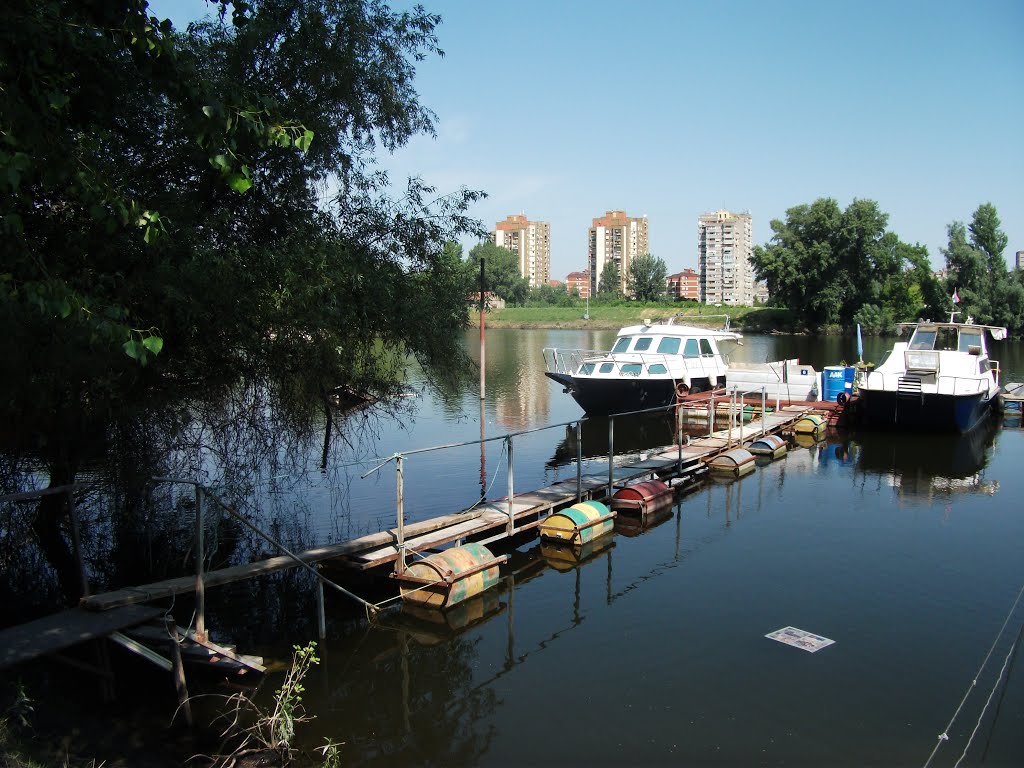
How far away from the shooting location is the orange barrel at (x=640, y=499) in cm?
1410

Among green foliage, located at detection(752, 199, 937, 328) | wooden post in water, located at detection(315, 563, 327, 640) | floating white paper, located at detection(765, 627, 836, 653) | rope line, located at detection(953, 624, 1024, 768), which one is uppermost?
green foliage, located at detection(752, 199, 937, 328)

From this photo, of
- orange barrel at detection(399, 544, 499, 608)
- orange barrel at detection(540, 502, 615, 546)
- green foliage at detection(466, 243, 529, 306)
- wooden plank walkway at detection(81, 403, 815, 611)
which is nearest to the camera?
wooden plank walkway at detection(81, 403, 815, 611)

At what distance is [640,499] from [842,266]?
67.9m

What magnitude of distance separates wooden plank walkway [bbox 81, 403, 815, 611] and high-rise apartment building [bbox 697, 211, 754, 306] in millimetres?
174343

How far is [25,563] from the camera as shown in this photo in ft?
33.4

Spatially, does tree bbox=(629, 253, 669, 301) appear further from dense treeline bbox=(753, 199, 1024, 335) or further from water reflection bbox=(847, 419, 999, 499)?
water reflection bbox=(847, 419, 999, 499)

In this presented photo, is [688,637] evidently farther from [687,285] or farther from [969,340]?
[687,285]

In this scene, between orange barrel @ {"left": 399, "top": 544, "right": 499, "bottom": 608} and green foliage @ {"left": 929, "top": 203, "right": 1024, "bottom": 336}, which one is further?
green foliage @ {"left": 929, "top": 203, "right": 1024, "bottom": 336}

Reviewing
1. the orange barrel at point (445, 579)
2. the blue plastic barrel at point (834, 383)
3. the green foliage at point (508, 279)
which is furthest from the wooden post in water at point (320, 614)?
the green foliage at point (508, 279)

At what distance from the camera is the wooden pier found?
6879mm

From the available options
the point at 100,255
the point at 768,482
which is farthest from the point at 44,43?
the point at 768,482

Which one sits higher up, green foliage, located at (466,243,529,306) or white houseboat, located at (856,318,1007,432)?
green foliage, located at (466,243,529,306)

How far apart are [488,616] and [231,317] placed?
4734 mm

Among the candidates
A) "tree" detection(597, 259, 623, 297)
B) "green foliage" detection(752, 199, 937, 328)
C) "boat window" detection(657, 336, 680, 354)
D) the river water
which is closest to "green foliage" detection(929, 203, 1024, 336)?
"green foliage" detection(752, 199, 937, 328)
